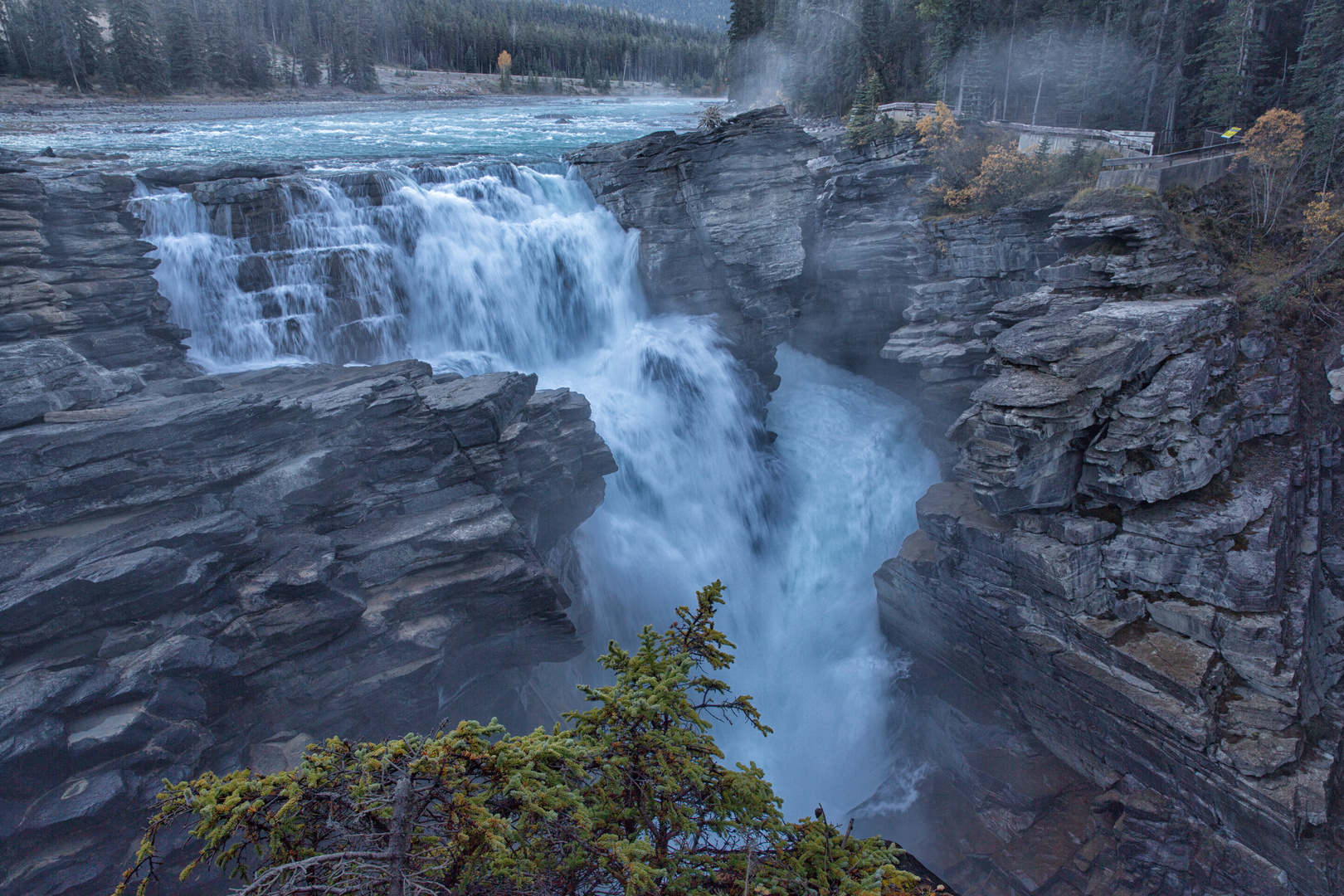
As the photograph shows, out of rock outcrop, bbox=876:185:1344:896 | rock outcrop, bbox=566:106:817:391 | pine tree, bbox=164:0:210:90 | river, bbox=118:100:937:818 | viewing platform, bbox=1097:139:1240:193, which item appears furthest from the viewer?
pine tree, bbox=164:0:210:90

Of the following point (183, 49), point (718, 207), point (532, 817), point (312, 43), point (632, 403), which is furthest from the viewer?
point (312, 43)

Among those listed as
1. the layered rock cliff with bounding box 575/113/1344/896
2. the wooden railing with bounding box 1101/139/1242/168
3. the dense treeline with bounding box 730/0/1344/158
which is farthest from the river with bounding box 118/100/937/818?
the dense treeline with bounding box 730/0/1344/158

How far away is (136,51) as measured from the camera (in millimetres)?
49406

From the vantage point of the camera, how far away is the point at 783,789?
757 inches

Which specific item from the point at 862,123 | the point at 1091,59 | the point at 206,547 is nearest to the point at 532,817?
the point at 206,547

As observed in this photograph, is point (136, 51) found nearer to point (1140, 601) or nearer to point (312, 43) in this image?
point (312, 43)

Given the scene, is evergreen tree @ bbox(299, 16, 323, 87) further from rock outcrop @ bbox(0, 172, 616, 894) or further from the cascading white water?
rock outcrop @ bbox(0, 172, 616, 894)

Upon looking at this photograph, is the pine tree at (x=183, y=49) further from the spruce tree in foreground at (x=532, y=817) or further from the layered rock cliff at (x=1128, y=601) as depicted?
the spruce tree in foreground at (x=532, y=817)

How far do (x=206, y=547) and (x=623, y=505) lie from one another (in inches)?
485

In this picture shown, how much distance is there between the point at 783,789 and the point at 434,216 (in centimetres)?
2317

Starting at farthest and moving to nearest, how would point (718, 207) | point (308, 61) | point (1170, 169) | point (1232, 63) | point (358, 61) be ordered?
1. point (358, 61)
2. point (308, 61)
3. point (1232, 63)
4. point (718, 207)
5. point (1170, 169)

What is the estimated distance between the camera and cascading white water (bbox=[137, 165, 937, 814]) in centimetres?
2022

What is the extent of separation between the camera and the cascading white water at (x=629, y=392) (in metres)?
20.2

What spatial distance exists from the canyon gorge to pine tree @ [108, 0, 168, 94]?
1512 inches
